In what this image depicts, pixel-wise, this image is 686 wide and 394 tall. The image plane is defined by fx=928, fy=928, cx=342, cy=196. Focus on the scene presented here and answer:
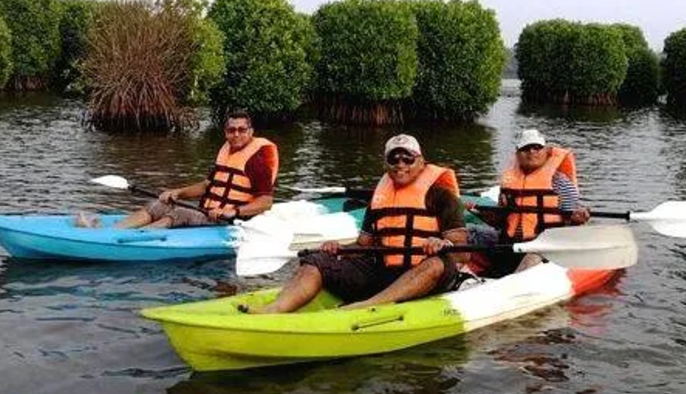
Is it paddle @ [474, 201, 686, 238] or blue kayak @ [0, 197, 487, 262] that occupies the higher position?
paddle @ [474, 201, 686, 238]

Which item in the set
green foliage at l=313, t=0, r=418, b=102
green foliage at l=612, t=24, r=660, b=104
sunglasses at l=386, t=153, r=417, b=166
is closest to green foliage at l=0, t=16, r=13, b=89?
green foliage at l=313, t=0, r=418, b=102

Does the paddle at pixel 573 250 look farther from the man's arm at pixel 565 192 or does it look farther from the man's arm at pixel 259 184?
the man's arm at pixel 259 184

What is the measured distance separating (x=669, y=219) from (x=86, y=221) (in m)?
6.26

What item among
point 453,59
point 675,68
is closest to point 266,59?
point 453,59

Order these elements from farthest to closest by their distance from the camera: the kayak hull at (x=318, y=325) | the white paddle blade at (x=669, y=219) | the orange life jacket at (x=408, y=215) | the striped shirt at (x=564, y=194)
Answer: the striped shirt at (x=564, y=194) < the white paddle blade at (x=669, y=219) < the orange life jacket at (x=408, y=215) < the kayak hull at (x=318, y=325)

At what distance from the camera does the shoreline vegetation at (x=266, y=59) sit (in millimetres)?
23703

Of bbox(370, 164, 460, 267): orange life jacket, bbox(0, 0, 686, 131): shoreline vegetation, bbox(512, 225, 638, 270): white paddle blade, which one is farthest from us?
bbox(0, 0, 686, 131): shoreline vegetation

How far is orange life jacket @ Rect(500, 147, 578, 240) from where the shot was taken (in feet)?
30.8

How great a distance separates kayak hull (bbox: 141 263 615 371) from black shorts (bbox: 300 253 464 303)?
134mm

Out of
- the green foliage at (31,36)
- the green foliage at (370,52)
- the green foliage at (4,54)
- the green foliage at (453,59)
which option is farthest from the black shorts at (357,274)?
the green foliage at (31,36)

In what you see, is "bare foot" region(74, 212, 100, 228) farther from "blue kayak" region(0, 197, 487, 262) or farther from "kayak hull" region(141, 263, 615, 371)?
"kayak hull" region(141, 263, 615, 371)

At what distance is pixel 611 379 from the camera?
720 centimetres

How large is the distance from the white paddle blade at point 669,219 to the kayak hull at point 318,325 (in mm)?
1547

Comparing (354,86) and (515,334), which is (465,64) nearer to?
(354,86)
